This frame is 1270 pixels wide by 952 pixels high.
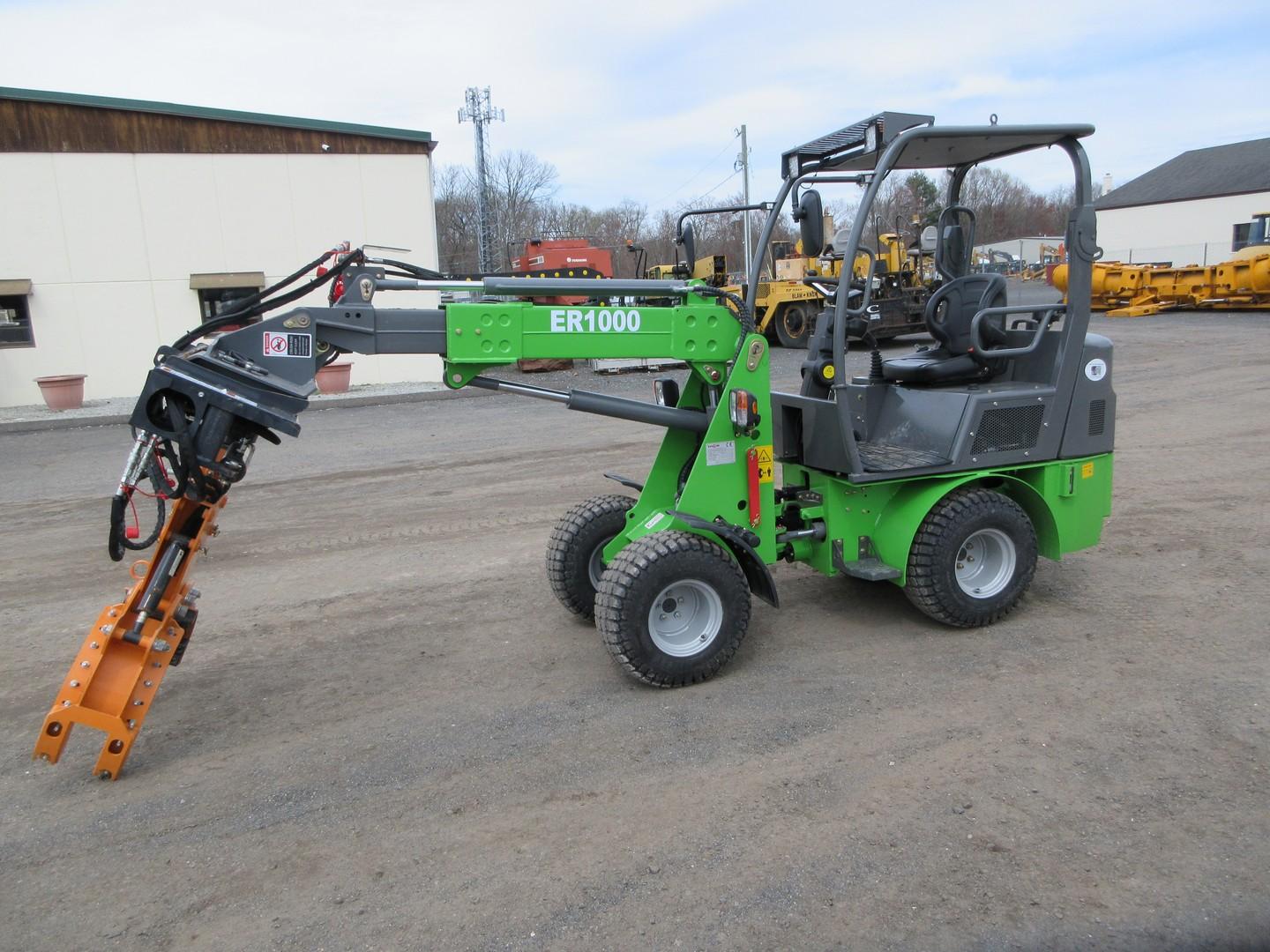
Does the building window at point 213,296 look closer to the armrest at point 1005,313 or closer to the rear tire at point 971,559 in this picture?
the armrest at point 1005,313

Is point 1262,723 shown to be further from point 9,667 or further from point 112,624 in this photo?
point 9,667

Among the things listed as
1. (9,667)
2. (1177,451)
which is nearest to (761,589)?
(9,667)

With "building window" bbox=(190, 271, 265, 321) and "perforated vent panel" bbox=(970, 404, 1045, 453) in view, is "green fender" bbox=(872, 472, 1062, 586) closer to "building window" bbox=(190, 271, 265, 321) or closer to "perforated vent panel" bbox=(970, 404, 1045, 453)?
"perforated vent panel" bbox=(970, 404, 1045, 453)

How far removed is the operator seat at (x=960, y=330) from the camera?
5.21 m

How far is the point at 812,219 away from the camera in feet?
13.9

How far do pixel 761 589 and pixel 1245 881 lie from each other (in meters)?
2.25

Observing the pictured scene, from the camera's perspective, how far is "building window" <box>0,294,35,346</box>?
55.1ft

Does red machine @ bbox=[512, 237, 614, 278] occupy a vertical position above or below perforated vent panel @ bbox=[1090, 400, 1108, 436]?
above

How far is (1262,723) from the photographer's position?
12.8 feet

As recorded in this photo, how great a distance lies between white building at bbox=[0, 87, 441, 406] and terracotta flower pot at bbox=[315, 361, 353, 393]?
123cm

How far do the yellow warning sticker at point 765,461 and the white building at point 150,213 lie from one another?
13573 mm

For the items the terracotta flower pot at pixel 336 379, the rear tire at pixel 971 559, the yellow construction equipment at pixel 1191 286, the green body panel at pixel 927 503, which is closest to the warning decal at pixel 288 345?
the green body panel at pixel 927 503

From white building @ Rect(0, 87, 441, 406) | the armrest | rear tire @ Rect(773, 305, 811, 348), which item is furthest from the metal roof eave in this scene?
the armrest

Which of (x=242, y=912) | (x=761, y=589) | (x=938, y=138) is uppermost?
(x=938, y=138)
